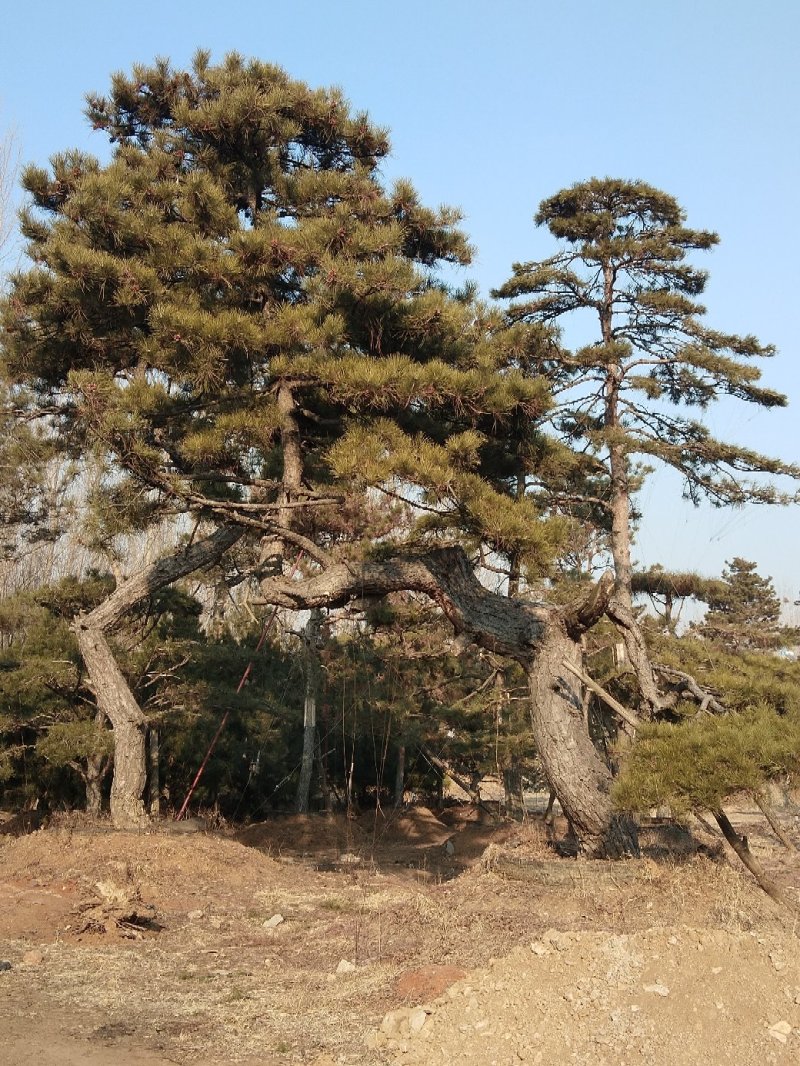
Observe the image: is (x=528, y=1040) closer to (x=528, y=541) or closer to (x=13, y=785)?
(x=528, y=541)

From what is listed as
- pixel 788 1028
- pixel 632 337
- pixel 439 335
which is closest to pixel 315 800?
pixel 632 337

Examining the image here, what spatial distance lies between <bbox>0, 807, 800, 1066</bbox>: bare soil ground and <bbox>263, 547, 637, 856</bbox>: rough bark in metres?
0.49

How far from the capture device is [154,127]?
1030 centimetres

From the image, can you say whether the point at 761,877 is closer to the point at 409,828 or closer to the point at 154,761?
the point at 154,761

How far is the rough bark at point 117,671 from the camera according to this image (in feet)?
31.8

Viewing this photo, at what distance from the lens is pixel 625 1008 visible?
12.3 ft

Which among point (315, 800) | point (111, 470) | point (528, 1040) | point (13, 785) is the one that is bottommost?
point (315, 800)

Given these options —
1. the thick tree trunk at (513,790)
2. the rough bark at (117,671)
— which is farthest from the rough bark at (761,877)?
the thick tree trunk at (513,790)

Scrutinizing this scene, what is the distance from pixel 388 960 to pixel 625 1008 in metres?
1.97

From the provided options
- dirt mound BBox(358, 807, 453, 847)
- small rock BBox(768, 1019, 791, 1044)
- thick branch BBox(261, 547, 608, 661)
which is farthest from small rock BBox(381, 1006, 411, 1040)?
dirt mound BBox(358, 807, 453, 847)

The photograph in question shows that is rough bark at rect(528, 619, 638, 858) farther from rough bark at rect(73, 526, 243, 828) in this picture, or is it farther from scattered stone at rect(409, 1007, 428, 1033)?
rough bark at rect(73, 526, 243, 828)

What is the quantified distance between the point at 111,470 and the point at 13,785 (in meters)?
→ 6.85

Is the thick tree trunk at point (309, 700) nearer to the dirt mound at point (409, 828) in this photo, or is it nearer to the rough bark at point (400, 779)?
the dirt mound at point (409, 828)

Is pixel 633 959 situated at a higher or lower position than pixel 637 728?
lower
